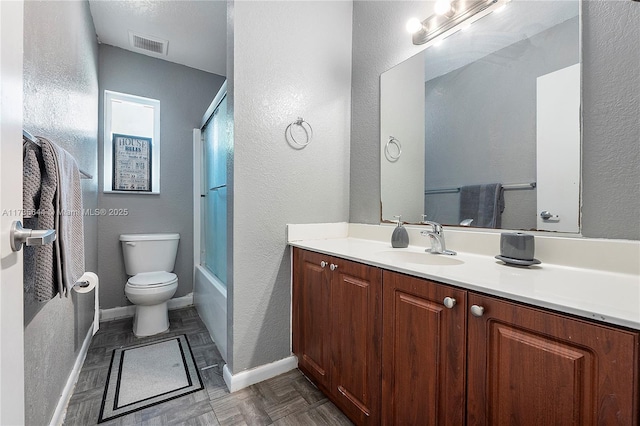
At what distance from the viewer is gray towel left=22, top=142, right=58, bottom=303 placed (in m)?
0.84

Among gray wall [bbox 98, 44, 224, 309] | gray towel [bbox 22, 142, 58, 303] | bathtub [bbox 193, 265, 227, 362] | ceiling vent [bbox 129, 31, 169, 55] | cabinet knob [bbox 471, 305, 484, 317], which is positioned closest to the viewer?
cabinet knob [bbox 471, 305, 484, 317]

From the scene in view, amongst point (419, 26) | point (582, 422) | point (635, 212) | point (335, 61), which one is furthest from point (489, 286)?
point (335, 61)

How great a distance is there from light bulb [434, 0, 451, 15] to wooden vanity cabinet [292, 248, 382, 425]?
51.4 inches

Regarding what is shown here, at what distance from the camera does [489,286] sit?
74 cm

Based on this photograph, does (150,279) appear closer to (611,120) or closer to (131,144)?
(131,144)

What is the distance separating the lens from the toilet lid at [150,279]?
212cm

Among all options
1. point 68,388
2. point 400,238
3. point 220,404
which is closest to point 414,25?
point 400,238

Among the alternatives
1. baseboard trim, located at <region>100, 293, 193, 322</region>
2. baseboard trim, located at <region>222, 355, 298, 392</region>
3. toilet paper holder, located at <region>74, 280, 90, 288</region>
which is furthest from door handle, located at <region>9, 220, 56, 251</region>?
baseboard trim, located at <region>100, 293, 193, 322</region>

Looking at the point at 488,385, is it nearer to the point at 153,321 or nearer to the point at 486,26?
the point at 486,26

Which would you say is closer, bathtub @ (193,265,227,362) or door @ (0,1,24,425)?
door @ (0,1,24,425)

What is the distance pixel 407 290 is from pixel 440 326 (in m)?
0.15

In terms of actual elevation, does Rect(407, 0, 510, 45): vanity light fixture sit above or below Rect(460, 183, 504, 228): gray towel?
above

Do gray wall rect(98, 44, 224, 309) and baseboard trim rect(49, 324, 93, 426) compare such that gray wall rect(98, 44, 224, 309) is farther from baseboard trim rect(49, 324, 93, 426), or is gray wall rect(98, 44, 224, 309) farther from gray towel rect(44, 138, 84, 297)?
gray towel rect(44, 138, 84, 297)

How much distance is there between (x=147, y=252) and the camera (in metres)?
2.45
